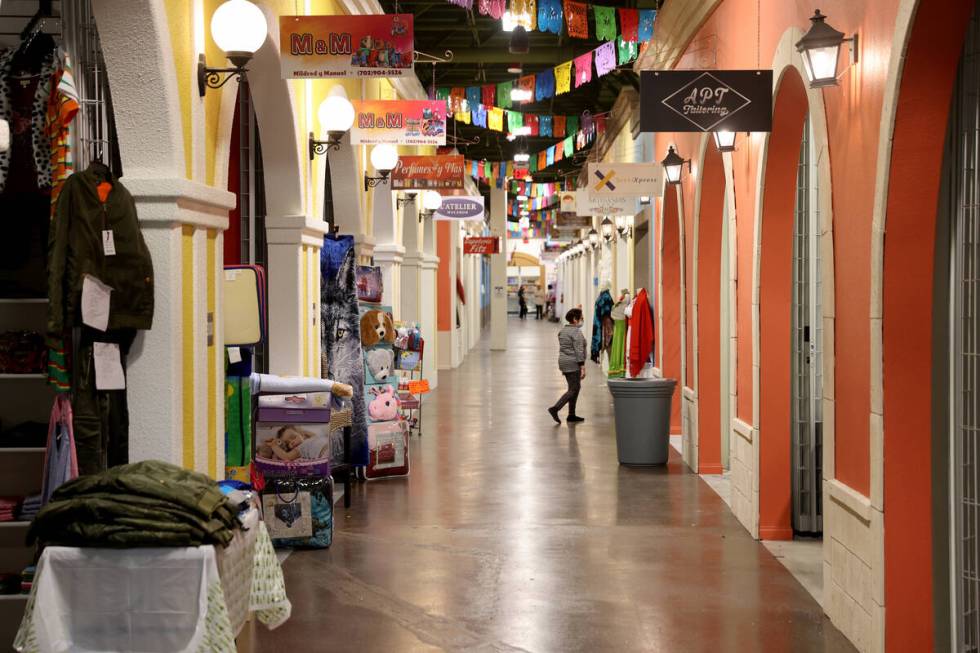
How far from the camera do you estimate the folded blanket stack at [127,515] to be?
3.69 m

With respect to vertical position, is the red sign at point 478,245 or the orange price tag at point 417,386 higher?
the red sign at point 478,245

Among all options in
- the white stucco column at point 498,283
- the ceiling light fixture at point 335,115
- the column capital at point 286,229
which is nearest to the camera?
the column capital at point 286,229

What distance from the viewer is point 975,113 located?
4.34 m

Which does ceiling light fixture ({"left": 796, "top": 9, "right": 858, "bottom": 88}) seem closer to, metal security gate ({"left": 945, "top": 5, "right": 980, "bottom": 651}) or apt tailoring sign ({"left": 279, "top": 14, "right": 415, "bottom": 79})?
metal security gate ({"left": 945, "top": 5, "right": 980, "bottom": 651})

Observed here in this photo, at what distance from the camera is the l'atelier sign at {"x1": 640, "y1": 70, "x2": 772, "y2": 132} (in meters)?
6.67

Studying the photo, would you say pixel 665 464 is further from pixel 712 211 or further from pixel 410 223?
pixel 410 223

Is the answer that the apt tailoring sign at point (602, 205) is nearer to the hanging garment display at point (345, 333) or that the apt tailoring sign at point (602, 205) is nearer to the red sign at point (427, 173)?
the red sign at point (427, 173)

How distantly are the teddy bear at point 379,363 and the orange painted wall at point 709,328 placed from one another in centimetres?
289

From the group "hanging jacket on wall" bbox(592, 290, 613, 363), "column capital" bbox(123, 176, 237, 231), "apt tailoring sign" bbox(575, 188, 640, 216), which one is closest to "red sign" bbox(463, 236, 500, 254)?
"hanging jacket on wall" bbox(592, 290, 613, 363)

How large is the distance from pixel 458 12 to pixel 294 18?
8426mm

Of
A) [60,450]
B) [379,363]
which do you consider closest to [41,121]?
[60,450]

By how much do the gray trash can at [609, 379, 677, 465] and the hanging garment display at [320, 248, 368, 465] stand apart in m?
2.55

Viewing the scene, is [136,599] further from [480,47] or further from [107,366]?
[480,47]

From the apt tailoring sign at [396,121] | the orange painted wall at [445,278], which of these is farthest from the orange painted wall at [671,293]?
the orange painted wall at [445,278]
